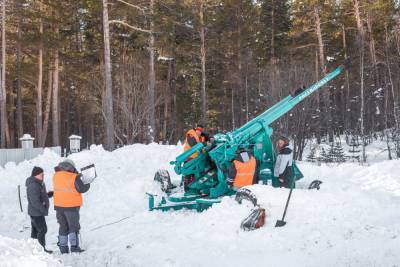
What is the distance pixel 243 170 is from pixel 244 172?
0.05 m

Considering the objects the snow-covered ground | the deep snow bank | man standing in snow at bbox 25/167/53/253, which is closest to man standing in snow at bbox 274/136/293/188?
the snow-covered ground

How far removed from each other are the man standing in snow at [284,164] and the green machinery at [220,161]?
177 mm

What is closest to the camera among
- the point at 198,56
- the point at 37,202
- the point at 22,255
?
the point at 22,255

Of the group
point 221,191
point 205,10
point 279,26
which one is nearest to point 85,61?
point 205,10

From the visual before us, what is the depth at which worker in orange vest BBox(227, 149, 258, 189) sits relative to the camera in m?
10.6

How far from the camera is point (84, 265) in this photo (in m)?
7.14

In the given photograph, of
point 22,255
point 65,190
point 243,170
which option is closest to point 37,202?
point 65,190

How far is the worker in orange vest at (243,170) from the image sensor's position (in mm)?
10648

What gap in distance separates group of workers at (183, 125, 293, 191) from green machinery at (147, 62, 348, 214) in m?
0.18

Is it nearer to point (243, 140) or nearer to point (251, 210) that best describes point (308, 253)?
point (251, 210)

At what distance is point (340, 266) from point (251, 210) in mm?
2788

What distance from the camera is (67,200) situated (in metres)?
8.21

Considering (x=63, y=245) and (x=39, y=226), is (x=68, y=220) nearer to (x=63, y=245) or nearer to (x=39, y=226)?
(x=63, y=245)

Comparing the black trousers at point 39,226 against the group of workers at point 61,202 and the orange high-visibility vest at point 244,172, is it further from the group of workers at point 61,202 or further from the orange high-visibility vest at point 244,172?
the orange high-visibility vest at point 244,172
